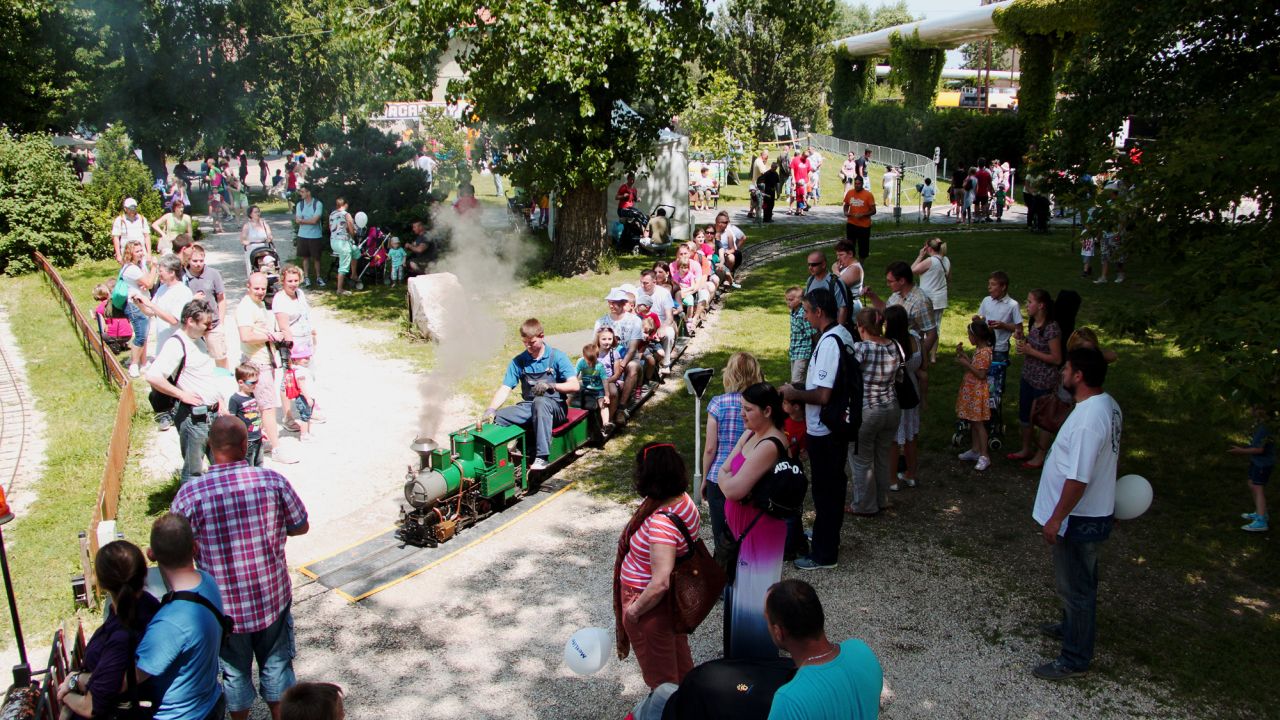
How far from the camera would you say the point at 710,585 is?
4.54m

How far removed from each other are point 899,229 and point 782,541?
19.6m

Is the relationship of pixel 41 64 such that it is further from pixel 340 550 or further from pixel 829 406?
pixel 829 406

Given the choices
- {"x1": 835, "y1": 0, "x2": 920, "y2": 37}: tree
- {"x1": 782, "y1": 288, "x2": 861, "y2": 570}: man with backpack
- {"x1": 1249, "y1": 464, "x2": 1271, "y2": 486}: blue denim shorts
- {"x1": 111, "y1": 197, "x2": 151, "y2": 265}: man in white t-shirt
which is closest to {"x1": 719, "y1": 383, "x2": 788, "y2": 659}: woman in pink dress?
{"x1": 782, "y1": 288, "x2": 861, "y2": 570}: man with backpack

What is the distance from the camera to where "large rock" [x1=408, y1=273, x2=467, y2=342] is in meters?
13.5

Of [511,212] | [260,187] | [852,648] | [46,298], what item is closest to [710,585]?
[852,648]

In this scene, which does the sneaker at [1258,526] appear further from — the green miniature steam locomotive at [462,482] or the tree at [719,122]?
the tree at [719,122]

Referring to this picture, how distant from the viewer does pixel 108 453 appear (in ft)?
25.8

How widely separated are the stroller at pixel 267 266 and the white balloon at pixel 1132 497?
852 cm

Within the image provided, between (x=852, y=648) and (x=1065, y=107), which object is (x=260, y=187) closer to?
(x=1065, y=107)

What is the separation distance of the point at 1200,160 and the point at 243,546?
6.12m

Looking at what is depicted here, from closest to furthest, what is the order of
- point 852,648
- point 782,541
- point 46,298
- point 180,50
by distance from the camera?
point 852,648, point 782,541, point 46,298, point 180,50

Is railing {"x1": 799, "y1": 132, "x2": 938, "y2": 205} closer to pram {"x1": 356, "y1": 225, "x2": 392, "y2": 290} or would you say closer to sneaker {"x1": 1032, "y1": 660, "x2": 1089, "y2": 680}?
pram {"x1": 356, "y1": 225, "x2": 392, "y2": 290}

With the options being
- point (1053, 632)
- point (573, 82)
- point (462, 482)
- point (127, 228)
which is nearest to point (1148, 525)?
point (1053, 632)

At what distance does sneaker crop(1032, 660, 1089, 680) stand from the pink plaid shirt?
4.33 metres
